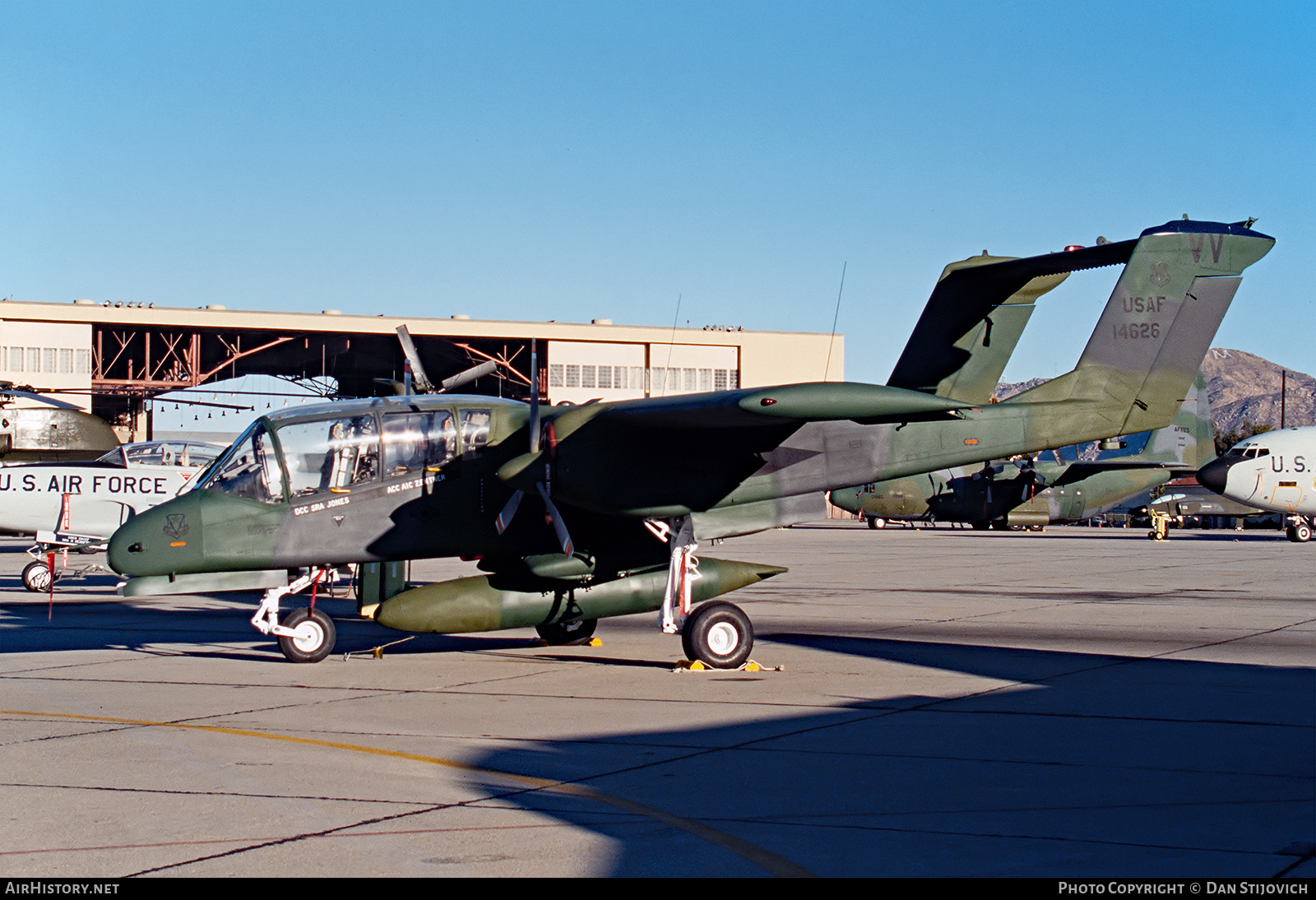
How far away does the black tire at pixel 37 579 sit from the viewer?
23.4 m

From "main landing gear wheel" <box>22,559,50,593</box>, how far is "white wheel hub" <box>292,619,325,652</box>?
483 inches

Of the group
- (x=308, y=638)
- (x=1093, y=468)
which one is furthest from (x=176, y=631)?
(x=1093, y=468)

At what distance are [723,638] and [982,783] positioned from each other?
A: 5.60 meters

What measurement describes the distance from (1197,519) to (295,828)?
85.9m

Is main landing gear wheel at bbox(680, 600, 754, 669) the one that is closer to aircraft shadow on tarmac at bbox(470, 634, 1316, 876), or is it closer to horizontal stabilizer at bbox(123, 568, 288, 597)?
aircraft shadow on tarmac at bbox(470, 634, 1316, 876)

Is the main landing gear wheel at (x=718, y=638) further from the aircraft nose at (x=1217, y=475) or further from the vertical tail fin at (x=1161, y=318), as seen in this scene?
the aircraft nose at (x=1217, y=475)

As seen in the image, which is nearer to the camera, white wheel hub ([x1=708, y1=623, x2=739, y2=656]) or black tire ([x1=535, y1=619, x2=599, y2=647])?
white wheel hub ([x1=708, y1=623, x2=739, y2=656])

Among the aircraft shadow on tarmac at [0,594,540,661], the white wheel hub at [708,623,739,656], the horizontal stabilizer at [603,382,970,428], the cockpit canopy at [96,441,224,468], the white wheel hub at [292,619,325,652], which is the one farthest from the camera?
the cockpit canopy at [96,441,224,468]

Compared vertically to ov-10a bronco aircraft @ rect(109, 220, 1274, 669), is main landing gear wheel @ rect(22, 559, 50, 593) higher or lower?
lower

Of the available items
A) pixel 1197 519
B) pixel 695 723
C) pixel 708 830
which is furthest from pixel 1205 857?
pixel 1197 519

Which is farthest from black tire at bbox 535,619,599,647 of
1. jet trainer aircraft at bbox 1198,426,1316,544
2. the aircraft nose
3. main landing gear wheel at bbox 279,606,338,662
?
jet trainer aircraft at bbox 1198,426,1316,544

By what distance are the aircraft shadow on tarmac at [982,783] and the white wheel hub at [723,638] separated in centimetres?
235

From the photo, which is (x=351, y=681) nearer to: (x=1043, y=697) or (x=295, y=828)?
(x=295, y=828)

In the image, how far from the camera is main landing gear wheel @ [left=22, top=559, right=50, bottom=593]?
23391mm
